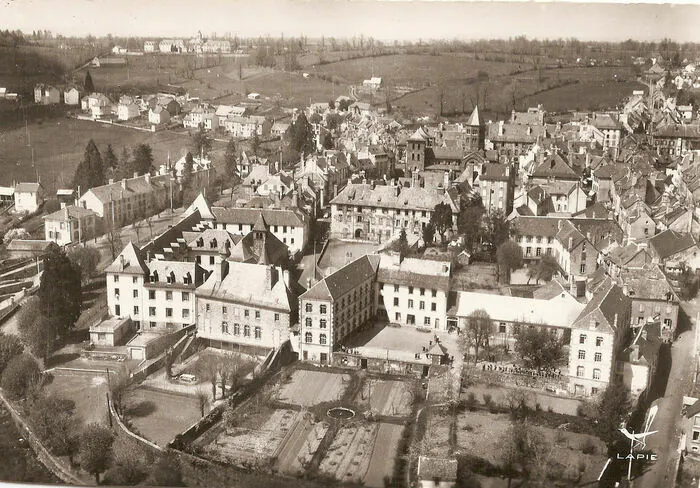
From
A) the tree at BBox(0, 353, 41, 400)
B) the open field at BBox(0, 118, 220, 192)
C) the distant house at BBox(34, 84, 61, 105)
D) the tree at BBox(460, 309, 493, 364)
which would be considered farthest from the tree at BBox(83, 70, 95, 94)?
the tree at BBox(460, 309, 493, 364)

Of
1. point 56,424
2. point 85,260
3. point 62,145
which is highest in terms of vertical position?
point 62,145

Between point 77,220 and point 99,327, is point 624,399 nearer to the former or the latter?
point 99,327

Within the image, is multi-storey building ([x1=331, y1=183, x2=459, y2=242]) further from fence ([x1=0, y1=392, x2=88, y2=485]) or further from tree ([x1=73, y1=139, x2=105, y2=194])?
fence ([x1=0, y1=392, x2=88, y2=485])

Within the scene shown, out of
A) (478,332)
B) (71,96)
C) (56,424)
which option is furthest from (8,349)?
(71,96)

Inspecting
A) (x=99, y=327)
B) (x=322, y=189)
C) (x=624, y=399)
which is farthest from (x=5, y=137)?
(x=624, y=399)

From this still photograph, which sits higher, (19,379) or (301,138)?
(301,138)

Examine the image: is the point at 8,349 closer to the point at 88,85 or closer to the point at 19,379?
the point at 19,379

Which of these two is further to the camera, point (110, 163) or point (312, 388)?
point (110, 163)
